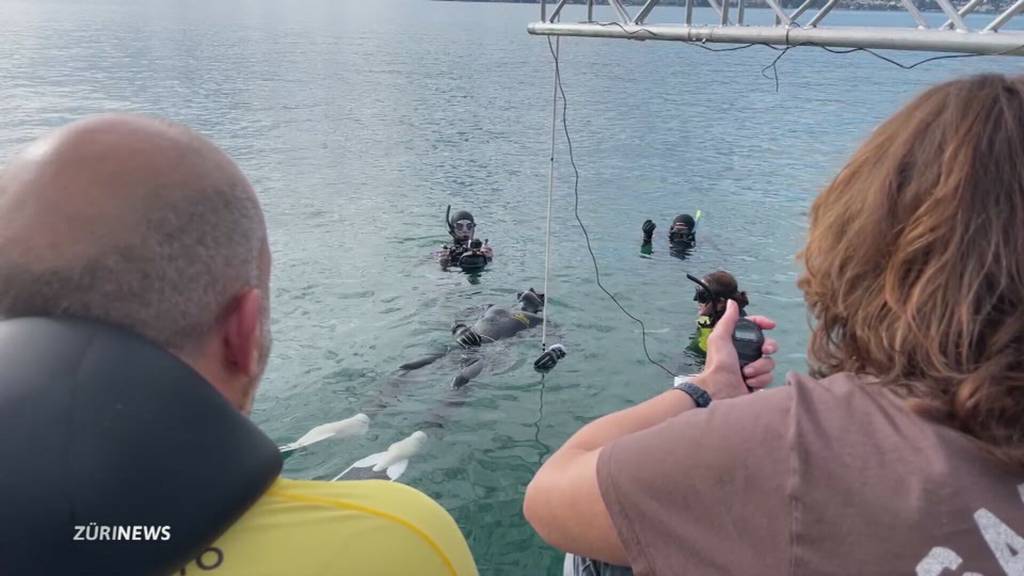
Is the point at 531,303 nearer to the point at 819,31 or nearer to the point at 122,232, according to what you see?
the point at 819,31

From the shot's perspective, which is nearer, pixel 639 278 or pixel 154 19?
pixel 639 278

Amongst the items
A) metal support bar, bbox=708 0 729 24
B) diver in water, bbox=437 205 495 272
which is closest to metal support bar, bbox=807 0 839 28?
metal support bar, bbox=708 0 729 24

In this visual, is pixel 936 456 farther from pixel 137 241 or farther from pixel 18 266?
pixel 18 266

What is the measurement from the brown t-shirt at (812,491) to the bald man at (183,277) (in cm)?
33

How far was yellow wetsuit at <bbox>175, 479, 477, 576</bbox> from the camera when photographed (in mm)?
1058

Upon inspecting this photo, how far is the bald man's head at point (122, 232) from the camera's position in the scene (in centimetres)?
103

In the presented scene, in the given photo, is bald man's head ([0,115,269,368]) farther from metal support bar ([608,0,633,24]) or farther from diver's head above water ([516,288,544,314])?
diver's head above water ([516,288,544,314])

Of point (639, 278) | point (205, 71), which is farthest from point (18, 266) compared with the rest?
point (205, 71)

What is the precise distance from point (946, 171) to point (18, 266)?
1352mm

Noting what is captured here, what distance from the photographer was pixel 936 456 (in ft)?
3.63

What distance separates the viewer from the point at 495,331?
8.48 meters

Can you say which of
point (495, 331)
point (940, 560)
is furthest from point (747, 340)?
point (495, 331)

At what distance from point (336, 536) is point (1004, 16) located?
14.4 ft

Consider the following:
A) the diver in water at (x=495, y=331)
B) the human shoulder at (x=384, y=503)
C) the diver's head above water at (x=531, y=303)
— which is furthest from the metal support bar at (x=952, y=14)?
the diver's head above water at (x=531, y=303)
